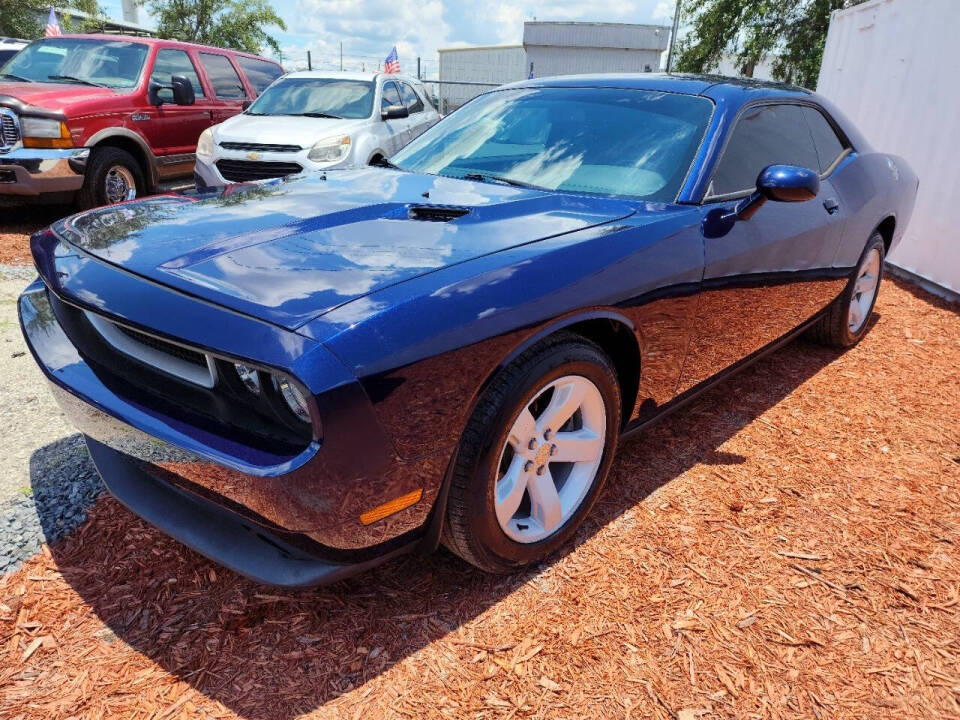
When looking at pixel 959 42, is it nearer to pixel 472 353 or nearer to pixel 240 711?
pixel 472 353

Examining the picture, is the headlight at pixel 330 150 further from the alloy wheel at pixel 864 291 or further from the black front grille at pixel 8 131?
the alloy wheel at pixel 864 291

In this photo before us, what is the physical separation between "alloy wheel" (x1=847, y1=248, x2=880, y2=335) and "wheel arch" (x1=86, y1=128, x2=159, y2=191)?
268 inches

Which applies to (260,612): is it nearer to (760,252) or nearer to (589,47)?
(760,252)

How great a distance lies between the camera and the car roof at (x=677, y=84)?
3209 millimetres

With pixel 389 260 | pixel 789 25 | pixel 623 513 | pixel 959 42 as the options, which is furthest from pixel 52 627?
pixel 789 25

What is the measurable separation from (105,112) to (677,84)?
6082 millimetres

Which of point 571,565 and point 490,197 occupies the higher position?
point 490,197

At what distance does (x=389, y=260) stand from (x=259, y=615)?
3.82 feet

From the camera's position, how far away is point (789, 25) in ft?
68.4

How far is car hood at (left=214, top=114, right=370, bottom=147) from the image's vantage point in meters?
7.28

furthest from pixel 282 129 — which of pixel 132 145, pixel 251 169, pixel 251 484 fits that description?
pixel 251 484

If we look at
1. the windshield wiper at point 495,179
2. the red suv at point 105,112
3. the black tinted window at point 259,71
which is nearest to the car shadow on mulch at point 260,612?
the windshield wiper at point 495,179

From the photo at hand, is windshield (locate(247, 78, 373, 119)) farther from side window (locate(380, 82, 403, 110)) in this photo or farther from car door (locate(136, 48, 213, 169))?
car door (locate(136, 48, 213, 169))

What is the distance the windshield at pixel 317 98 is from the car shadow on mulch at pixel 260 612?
655 centimetres
